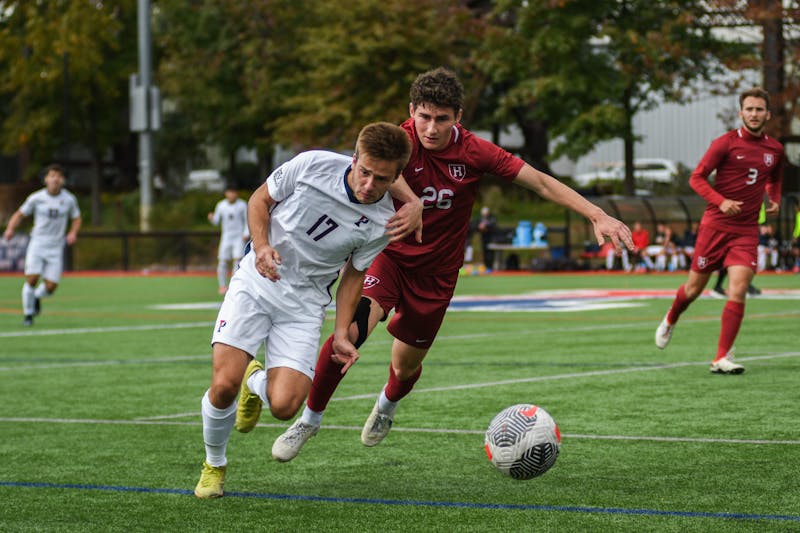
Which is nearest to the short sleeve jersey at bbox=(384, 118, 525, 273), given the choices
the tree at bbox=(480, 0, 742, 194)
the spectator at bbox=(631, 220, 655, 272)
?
the spectator at bbox=(631, 220, 655, 272)

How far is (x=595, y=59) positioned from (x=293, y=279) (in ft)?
126

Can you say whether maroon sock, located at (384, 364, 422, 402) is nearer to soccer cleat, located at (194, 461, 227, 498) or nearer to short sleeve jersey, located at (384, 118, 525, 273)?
short sleeve jersey, located at (384, 118, 525, 273)

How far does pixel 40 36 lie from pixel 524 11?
21224 mm

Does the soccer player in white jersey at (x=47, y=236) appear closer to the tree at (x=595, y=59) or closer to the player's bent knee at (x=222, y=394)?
the player's bent knee at (x=222, y=394)

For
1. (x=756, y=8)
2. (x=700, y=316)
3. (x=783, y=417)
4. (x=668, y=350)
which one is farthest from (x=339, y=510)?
(x=756, y=8)

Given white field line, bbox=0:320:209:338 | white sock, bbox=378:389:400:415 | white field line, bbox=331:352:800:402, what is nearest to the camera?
white sock, bbox=378:389:400:415

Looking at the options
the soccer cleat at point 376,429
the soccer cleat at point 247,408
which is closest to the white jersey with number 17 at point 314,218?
the soccer cleat at point 247,408

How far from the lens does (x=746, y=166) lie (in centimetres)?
1116

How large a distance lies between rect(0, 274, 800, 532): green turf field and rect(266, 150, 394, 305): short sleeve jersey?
109 cm

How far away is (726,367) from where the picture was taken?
10.8 metres

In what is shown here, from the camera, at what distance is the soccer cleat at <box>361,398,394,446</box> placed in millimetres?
7520

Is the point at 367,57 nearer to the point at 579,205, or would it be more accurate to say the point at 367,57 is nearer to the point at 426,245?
the point at 426,245

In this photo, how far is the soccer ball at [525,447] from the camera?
6.21 meters

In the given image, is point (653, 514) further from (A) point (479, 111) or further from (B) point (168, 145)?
(B) point (168, 145)
